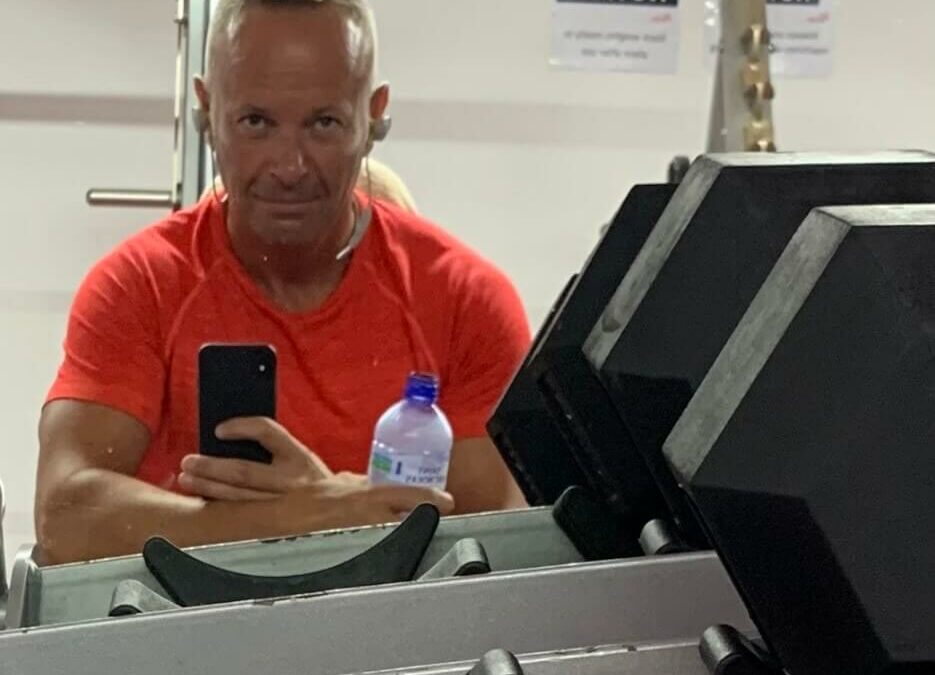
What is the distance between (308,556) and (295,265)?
861 mm

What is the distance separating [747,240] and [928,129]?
2.17 metres

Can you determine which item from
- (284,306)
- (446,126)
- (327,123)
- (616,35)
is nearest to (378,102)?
(327,123)

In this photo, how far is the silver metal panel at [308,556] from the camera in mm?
631

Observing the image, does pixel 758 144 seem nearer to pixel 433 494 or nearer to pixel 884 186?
pixel 433 494

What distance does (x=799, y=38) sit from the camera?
238 cm

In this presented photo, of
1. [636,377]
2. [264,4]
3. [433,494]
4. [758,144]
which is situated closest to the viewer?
[636,377]

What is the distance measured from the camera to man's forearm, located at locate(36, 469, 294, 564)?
1.20 metres

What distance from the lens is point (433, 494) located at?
1.19 m

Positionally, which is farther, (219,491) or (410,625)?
(219,491)

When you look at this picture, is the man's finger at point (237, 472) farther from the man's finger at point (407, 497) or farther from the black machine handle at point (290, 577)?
the black machine handle at point (290, 577)

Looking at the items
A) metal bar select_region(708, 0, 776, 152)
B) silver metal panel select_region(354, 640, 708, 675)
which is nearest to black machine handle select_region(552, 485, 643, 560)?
silver metal panel select_region(354, 640, 708, 675)

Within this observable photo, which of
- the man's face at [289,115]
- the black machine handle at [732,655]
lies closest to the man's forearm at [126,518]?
the man's face at [289,115]

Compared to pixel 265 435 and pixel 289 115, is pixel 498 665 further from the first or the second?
pixel 289 115

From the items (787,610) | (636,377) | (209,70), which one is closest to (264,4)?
(209,70)
